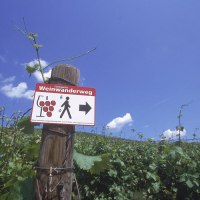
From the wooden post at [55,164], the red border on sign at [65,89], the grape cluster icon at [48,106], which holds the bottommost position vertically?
the wooden post at [55,164]

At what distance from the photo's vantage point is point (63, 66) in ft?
8.50

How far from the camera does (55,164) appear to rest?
2342 millimetres

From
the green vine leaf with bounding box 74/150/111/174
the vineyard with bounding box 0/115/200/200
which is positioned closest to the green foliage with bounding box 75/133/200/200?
the vineyard with bounding box 0/115/200/200

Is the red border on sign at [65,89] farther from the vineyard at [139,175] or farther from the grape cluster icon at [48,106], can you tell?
the vineyard at [139,175]

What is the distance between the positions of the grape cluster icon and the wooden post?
0.31 feet

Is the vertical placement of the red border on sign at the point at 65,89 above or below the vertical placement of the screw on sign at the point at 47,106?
above

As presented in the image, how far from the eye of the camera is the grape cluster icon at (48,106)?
2371 mm

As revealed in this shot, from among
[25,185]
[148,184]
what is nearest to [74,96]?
[25,185]

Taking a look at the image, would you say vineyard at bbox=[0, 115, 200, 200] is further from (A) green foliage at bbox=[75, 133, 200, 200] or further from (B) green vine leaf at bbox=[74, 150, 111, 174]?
(B) green vine leaf at bbox=[74, 150, 111, 174]

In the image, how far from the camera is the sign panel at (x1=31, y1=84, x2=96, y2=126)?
7.75 feet

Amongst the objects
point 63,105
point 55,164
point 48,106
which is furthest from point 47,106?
point 55,164

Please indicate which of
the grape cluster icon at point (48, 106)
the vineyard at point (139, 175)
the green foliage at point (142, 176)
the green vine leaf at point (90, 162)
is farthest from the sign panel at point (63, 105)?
the green foliage at point (142, 176)

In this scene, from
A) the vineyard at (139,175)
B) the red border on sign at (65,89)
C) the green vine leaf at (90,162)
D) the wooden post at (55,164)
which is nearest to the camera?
the wooden post at (55,164)

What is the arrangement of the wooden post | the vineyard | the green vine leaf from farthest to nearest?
the vineyard, the green vine leaf, the wooden post
